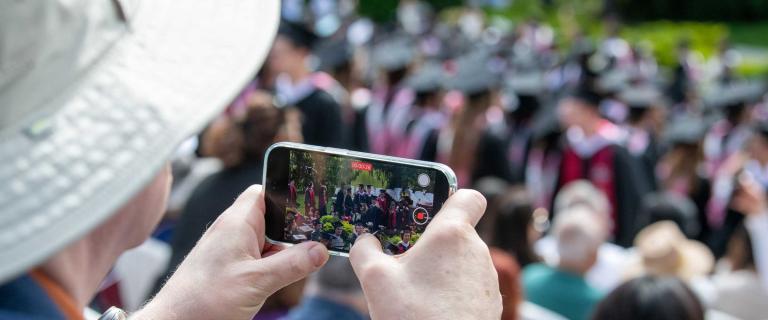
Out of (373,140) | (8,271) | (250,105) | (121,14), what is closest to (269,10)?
(121,14)

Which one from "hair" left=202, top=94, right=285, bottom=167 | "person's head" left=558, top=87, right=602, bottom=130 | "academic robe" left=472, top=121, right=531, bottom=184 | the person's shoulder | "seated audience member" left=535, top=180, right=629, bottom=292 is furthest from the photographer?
"person's head" left=558, top=87, right=602, bottom=130

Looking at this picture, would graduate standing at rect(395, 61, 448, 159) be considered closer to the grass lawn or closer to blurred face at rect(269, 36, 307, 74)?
blurred face at rect(269, 36, 307, 74)

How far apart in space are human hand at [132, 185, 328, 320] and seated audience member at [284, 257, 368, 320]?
142 centimetres

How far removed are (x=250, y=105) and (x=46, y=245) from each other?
2962 mm

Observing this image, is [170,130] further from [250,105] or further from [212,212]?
[250,105]

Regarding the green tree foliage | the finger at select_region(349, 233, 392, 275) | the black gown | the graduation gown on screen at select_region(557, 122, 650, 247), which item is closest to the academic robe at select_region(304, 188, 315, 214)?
the finger at select_region(349, 233, 392, 275)

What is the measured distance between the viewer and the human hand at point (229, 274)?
105 cm

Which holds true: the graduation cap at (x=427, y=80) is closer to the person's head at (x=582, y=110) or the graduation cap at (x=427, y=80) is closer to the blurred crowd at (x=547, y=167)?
the blurred crowd at (x=547, y=167)

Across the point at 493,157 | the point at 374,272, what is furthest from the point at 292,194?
the point at 493,157

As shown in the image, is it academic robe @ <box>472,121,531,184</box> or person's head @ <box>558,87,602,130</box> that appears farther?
person's head @ <box>558,87,602,130</box>

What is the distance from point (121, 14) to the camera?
867 millimetres

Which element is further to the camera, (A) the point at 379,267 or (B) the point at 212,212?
(B) the point at 212,212

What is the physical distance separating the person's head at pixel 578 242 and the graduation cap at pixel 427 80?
17.7ft

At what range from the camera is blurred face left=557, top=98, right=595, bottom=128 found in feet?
24.3
